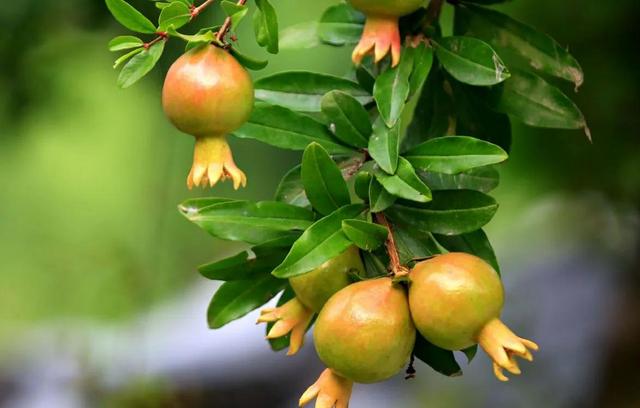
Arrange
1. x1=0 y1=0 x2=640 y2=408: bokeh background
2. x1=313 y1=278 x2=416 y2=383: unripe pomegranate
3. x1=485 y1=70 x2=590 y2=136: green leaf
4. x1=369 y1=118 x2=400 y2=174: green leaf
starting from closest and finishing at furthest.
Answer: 1. x1=313 y1=278 x2=416 y2=383: unripe pomegranate
2. x1=369 y1=118 x2=400 y2=174: green leaf
3. x1=485 y1=70 x2=590 y2=136: green leaf
4. x1=0 y1=0 x2=640 y2=408: bokeh background

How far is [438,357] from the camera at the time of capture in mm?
595

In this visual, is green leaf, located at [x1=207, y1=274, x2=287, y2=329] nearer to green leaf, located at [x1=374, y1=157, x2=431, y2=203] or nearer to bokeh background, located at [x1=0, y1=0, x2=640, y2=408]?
green leaf, located at [x1=374, y1=157, x2=431, y2=203]

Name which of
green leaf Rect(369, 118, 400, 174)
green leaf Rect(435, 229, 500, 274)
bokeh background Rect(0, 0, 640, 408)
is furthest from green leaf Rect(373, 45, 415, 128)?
bokeh background Rect(0, 0, 640, 408)

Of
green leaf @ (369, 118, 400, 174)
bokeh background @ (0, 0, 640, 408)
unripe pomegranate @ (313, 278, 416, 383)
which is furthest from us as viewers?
bokeh background @ (0, 0, 640, 408)

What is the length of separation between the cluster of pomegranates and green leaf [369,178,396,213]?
0.07m

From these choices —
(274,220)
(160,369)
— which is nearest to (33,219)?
(160,369)

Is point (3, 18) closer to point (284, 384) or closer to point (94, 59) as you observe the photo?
point (94, 59)

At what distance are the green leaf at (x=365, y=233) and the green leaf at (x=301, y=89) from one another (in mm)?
197

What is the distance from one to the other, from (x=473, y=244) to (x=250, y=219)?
178mm

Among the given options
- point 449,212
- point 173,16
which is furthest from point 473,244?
point 173,16

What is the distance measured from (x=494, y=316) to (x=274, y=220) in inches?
7.0

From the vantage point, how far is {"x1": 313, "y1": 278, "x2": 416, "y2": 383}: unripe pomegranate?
48cm

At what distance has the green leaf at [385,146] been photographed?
1.90 feet

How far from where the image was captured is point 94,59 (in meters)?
1.98
